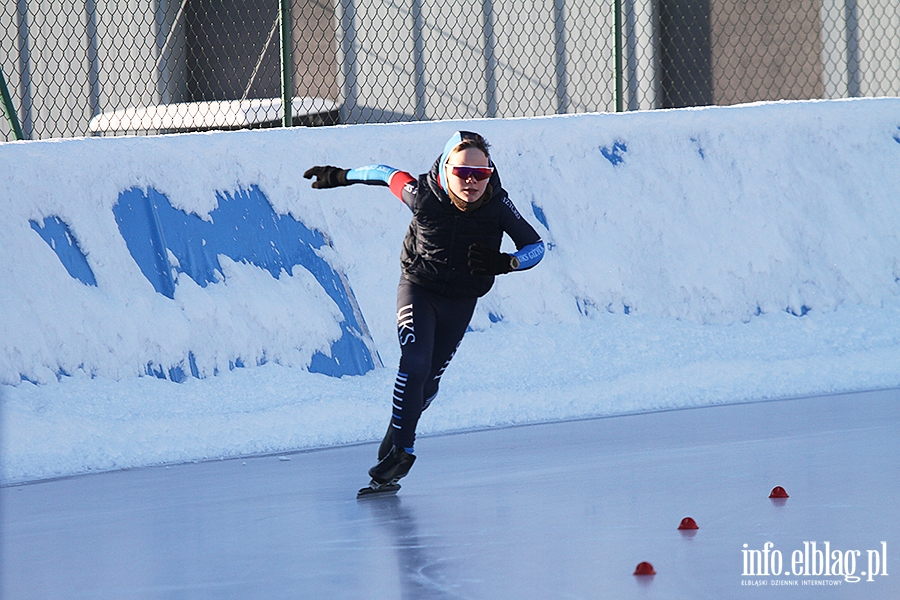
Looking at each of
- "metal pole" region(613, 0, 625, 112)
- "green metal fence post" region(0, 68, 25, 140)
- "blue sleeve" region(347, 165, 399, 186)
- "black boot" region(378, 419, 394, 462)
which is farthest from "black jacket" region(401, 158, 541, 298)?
"metal pole" region(613, 0, 625, 112)

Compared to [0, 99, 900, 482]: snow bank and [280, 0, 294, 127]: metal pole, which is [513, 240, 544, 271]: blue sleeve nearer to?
[0, 99, 900, 482]: snow bank

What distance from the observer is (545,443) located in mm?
6984

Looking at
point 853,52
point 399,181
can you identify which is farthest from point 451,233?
point 853,52

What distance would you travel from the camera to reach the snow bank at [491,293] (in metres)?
7.46

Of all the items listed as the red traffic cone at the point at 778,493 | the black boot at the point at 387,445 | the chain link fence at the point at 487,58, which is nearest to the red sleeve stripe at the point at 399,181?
the black boot at the point at 387,445

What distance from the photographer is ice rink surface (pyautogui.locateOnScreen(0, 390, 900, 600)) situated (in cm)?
398

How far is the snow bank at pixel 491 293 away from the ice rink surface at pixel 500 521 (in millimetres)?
764

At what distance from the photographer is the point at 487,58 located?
14.9m

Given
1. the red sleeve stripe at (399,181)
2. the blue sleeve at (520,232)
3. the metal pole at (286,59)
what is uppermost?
the metal pole at (286,59)

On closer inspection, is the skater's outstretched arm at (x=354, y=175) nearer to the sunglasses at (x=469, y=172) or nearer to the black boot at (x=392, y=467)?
the sunglasses at (x=469, y=172)

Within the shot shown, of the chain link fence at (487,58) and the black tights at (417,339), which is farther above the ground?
the chain link fence at (487,58)

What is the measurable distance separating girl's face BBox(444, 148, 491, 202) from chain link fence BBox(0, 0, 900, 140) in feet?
28.8

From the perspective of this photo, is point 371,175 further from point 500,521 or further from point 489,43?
point 489,43

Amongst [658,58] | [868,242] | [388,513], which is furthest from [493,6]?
[388,513]
